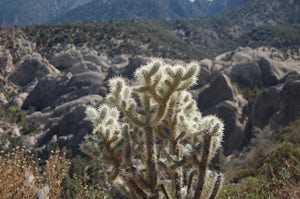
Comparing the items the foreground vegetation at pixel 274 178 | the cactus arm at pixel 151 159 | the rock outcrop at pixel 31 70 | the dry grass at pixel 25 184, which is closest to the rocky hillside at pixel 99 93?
the rock outcrop at pixel 31 70

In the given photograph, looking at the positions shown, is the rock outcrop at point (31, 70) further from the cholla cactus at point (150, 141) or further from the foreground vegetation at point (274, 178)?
the cholla cactus at point (150, 141)

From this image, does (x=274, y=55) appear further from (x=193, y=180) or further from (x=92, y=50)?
(x=193, y=180)

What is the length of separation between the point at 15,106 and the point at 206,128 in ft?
173

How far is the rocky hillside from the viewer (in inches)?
1315

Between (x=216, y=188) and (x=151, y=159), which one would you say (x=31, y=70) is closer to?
(x=151, y=159)

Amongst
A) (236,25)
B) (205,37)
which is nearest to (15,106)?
(205,37)

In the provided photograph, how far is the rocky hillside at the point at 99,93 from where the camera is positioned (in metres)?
33.4

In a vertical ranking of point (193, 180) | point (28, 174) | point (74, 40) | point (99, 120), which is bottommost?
point (74, 40)

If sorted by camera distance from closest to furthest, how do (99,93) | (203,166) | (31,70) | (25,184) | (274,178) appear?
(203,166)
(25,184)
(274,178)
(99,93)
(31,70)

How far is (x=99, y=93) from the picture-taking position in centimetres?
4450

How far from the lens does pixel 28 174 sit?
509cm

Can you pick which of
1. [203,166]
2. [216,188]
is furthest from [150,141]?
[216,188]

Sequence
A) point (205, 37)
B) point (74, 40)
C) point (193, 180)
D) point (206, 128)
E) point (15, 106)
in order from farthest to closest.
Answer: point (205, 37)
point (74, 40)
point (15, 106)
point (193, 180)
point (206, 128)

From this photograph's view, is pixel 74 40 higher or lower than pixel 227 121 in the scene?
lower
